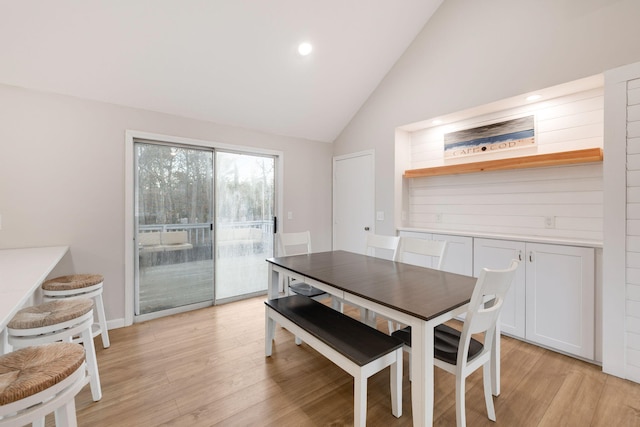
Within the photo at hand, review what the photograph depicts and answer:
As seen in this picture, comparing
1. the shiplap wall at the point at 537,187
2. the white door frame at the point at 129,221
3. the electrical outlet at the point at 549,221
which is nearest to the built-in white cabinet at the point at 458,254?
the shiplap wall at the point at 537,187

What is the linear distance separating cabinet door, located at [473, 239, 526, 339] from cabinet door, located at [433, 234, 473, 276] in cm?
12

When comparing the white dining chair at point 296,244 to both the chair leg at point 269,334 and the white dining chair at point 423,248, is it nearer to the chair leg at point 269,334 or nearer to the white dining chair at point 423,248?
the chair leg at point 269,334

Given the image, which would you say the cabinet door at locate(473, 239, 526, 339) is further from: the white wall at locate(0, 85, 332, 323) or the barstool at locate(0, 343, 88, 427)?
the white wall at locate(0, 85, 332, 323)

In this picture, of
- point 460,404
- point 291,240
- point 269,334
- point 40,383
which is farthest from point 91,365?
point 460,404

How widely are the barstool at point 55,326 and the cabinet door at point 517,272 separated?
11.0ft

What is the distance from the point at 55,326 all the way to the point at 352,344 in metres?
1.71

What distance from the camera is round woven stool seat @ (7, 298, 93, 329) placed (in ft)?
5.13

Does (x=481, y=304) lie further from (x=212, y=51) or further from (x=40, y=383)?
(x=212, y=51)

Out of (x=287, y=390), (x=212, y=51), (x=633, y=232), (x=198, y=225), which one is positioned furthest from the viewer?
(x=198, y=225)

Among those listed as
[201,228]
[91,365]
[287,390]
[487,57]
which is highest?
[487,57]

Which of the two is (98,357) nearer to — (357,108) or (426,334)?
(426,334)

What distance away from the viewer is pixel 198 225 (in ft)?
11.7

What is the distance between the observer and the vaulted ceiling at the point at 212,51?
2330 mm

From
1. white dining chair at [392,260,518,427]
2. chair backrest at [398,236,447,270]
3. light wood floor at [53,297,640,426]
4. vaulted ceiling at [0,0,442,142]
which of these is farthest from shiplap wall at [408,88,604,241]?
white dining chair at [392,260,518,427]
